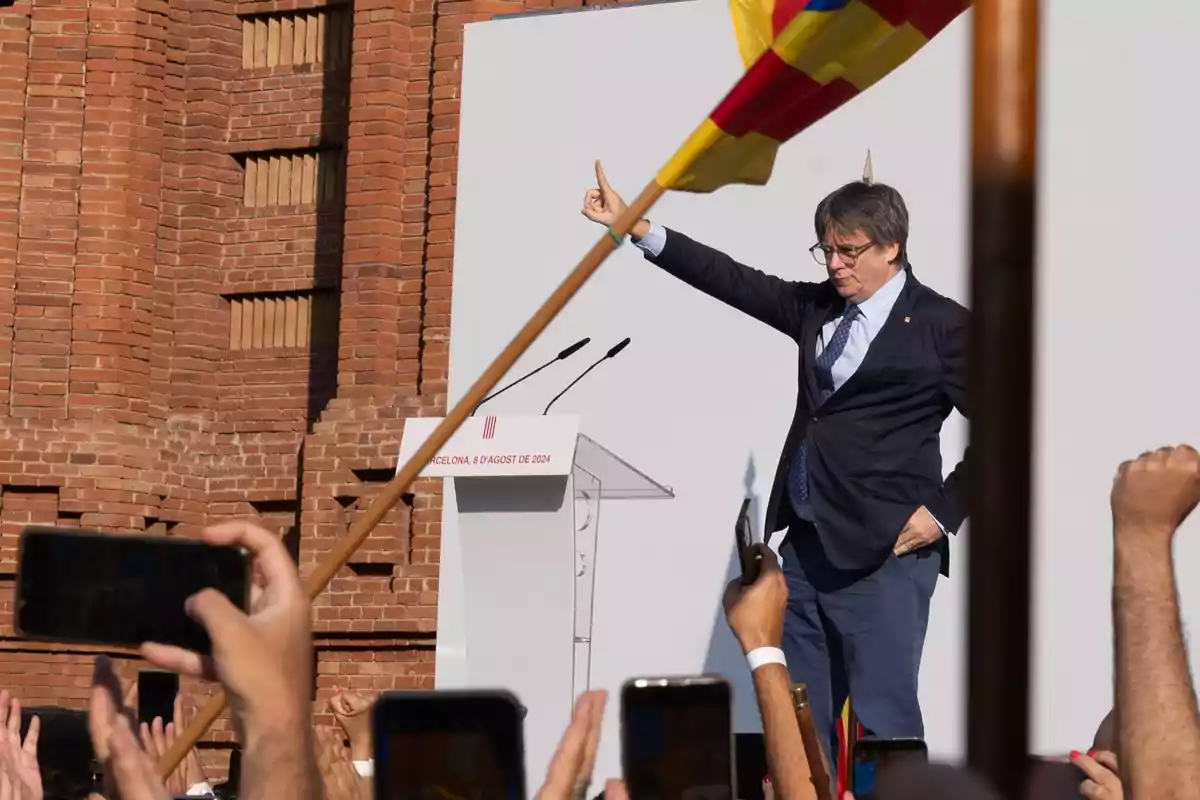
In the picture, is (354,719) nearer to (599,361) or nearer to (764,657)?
(764,657)

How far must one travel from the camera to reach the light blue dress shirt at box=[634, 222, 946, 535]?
6746mm

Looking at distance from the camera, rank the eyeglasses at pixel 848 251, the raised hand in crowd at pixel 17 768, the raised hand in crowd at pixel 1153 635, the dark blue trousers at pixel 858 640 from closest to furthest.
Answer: the raised hand in crowd at pixel 1153 635 → the raised hand in crowd at pixel 17 768 → the dark blue trousers at pixel 858 640 → the eyeglasses at pixel 848 251

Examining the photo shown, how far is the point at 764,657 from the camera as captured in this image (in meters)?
3.12

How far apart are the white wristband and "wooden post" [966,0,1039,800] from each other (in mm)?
2030

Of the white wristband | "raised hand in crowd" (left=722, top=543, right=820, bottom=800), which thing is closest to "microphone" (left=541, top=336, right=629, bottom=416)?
"raised hand in crowd" (left=722, top=543, right=820, bottom=800)

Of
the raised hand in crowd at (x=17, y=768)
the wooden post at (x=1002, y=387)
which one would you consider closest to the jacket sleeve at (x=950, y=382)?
the raised hand in crowd at (x=17, y=768)

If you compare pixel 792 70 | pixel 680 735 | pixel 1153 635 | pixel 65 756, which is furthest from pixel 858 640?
pixel 680 735

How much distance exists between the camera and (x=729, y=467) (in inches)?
357

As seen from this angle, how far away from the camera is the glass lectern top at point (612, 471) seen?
912cm

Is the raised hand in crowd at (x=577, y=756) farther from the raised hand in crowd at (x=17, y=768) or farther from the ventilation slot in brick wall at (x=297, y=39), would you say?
the ventilation slot in brick wall at (x=297, y=39)

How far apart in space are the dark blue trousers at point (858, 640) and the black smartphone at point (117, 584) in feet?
13.8

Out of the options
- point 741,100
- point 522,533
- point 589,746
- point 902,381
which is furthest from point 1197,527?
point 589,746

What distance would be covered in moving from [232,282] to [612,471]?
4.52 metres

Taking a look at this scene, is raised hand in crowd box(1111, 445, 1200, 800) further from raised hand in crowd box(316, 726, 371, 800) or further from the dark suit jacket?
the dark suit jacket
